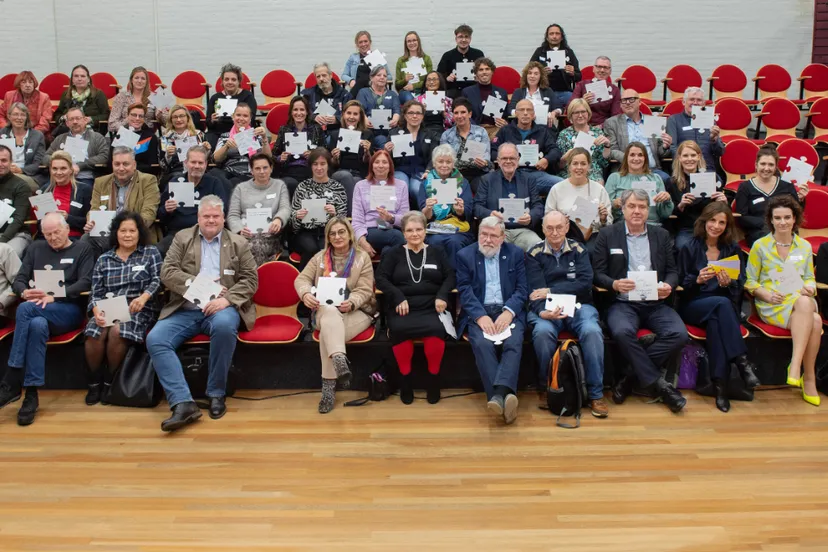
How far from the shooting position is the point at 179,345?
458cm

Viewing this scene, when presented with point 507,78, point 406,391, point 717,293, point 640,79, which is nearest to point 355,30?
point 507,78

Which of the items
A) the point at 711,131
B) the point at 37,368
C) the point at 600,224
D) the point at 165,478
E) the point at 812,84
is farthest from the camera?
the point at 812,84

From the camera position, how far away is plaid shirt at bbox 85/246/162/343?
4.63 m

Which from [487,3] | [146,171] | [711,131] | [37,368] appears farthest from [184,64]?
Result: [711,131]

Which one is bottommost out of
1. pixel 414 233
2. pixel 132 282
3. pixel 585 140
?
pixel 132 282

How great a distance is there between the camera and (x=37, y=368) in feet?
14.7

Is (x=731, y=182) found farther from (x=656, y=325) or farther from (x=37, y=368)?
(x=37, y=368)

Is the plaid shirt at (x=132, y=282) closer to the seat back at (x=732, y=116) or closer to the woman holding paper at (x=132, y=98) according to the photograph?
the woman holding paper at (x=132, y=98)

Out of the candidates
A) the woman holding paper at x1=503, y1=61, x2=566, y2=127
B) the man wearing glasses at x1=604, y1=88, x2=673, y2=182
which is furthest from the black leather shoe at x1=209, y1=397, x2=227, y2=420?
the woman holding paper at x1=503, y1=61, x2=566, y2=127

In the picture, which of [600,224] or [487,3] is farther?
[487,3]

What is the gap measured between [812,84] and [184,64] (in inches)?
293

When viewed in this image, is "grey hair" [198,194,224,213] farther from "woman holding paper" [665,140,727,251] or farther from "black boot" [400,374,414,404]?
"woman holding paper" [665,140,727,251]

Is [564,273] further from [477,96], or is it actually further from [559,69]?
[559,69]

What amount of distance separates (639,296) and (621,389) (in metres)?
0.60
